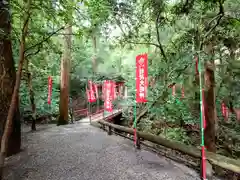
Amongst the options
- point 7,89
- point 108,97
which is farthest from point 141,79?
point 108,97

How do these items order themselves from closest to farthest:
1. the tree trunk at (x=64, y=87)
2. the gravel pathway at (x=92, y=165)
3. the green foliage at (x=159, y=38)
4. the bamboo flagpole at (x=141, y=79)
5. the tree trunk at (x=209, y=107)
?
1. the gravel pathway at (x=92, y=165)
2. the green foliage at (x=159, y=38)
3. the tree trunk at (x=209, y=107)
4. the bamboo flagpole at (x=141, y=79)
5. the tree trunk at (x=64, y=87)

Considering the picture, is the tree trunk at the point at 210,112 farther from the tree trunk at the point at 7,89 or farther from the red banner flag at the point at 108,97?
the red banner flag at the point at 108,97

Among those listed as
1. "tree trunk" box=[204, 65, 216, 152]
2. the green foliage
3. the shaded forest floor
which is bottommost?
the shaded forest floor

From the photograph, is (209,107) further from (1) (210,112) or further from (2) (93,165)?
(2) (93,165)

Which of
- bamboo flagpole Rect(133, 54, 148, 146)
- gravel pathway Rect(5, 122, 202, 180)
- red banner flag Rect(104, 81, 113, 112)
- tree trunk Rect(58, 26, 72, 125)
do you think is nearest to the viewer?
gravel pathway Rect(5, 122, 202, 180)

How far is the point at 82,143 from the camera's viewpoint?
499cm

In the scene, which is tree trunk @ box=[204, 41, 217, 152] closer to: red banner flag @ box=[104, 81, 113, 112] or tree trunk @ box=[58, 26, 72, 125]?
red banner flag @ box=[104, 81, 113, 112]

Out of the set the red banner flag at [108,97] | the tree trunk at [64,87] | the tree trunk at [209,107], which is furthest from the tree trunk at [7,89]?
the tree trunk at [64,87]

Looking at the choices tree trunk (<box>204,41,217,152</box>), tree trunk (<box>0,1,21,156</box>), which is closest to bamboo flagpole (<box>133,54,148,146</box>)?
tree trunk (<box>204,41,217,152</box>)

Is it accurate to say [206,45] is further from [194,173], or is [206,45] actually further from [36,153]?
[36,153]

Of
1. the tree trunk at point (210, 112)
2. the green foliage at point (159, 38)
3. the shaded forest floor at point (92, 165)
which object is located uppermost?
the green foliage at point (159, 38)

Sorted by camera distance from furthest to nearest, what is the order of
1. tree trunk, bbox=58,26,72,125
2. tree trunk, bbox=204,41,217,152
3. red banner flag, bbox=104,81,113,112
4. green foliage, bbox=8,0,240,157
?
tree trunk, bbox=58,26,72,125
red banner flag, bbox=104,81,113,112
tree trunk, bbox=204,41,217,152
green foliage, bbox=8,0,240,157

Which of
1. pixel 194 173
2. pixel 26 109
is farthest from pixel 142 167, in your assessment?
pixel 26 109

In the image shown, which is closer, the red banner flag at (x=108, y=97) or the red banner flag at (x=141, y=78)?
the red banner flag at (x=141, y=78)
